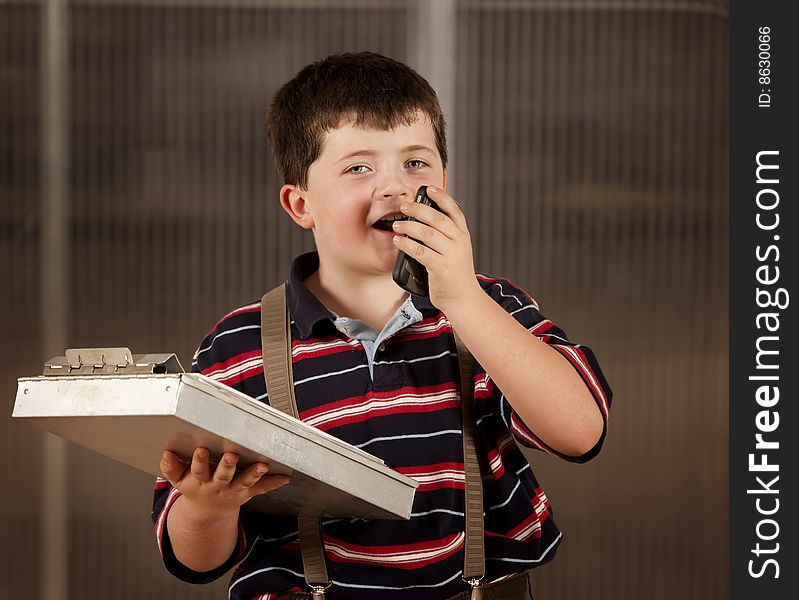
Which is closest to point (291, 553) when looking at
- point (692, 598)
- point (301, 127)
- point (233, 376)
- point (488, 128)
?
point (233, 376)

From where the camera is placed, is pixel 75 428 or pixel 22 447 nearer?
pixel 75 428

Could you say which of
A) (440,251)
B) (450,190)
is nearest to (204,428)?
(440,251)

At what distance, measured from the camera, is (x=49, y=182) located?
2156mm

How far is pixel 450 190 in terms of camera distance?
2.14m

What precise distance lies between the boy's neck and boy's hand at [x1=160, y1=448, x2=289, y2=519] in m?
0.24

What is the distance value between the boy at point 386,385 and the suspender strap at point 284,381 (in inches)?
0.5

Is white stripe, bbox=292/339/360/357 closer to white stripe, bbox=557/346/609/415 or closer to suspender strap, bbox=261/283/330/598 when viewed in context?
suspender strap, bbox=261/283/330/598

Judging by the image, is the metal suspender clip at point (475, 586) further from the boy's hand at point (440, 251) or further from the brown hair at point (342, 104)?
the brown hair at point (342, 104)

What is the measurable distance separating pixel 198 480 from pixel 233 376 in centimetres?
17

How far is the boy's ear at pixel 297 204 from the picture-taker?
0.96 meters

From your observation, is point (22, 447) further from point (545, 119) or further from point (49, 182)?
point (545, 119)

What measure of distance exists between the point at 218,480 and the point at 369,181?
0.97ft

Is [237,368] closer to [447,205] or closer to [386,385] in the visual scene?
[386,385]

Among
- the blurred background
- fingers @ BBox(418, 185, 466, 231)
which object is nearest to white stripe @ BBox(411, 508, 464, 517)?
fingers @ BBox(418, 185, 466, 231)
